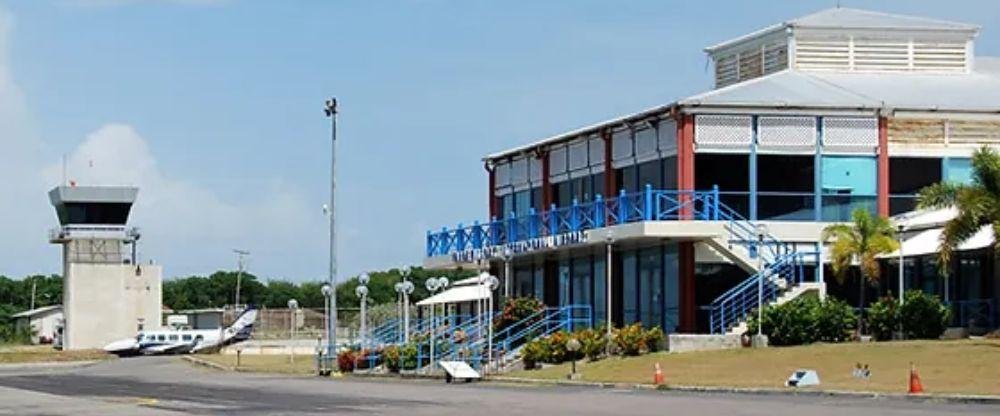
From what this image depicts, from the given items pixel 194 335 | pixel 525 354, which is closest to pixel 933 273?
pixel 525 354

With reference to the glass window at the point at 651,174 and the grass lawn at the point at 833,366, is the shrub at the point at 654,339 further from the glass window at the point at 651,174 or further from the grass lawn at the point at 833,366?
the glass window at the point at 651,174

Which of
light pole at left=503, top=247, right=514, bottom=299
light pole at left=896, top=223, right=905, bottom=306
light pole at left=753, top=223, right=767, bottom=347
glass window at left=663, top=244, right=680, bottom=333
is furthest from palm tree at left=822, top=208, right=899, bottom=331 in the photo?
light pole at left=503, top=247, right=514, bottom=299

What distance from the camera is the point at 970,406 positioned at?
1271 inches

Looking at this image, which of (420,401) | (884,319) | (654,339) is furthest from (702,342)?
(420,401)

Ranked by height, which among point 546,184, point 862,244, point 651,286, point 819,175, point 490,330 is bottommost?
point 490,330

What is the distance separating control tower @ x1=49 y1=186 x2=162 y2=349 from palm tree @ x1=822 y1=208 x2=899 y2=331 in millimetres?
86491

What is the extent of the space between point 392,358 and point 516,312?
4465 mm

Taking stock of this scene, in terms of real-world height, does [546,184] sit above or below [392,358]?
above

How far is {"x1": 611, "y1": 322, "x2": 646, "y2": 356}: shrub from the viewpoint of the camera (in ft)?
178

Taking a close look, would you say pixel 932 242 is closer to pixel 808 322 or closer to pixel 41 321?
pixel 808 322

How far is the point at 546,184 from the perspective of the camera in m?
68.8

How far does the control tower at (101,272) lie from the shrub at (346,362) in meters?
68.2

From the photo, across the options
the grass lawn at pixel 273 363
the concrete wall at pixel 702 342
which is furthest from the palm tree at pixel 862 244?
the grass lawn at pixel 273 363

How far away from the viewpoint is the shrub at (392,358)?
61.9 metres
